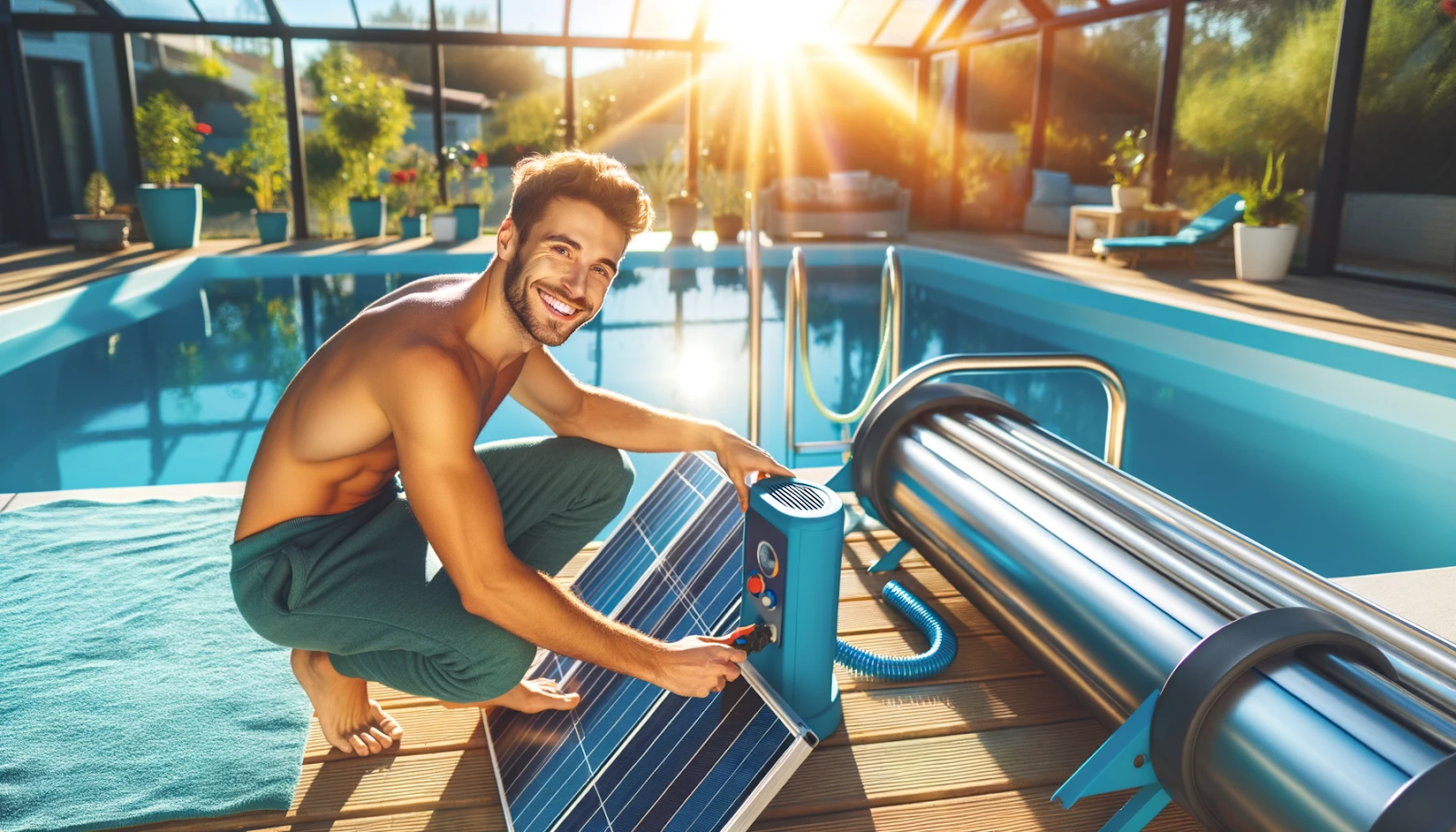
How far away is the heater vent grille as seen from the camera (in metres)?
1.66

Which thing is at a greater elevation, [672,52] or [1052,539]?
[672,52]

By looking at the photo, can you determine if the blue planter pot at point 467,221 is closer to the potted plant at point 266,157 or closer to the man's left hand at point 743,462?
the potted plant at point 266,157

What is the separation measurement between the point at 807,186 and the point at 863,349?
220 inches

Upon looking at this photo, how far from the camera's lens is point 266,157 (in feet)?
34.2

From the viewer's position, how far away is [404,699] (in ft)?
6.93

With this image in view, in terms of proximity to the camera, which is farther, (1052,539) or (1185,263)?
(1185,263)

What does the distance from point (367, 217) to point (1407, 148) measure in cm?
1001

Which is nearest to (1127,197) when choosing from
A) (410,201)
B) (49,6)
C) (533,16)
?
(533,16)

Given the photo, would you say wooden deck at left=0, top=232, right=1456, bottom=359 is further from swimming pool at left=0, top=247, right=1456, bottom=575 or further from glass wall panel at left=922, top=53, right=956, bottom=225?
glass wall panel at left=922, top=53, right=956, bottom=225

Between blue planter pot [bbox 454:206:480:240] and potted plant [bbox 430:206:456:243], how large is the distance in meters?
0.09

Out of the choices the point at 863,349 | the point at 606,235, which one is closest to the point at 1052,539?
the point at 606,235

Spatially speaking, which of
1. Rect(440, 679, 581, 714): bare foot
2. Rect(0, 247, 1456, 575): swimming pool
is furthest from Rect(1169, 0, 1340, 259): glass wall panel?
Answer: Rect(440, 679, 581, 714): bare foot

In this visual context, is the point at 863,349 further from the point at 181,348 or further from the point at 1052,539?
the point at 1052,539

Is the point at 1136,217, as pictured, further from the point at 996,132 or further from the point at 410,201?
the point at 410,201
